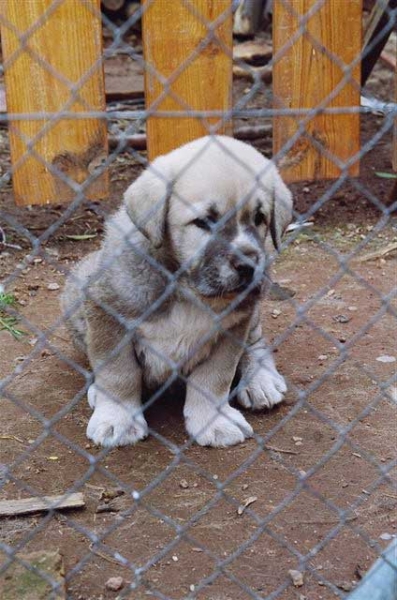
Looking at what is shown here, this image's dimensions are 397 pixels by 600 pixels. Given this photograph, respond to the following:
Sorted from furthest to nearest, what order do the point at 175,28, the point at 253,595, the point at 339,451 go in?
the point at 175,28 < the point at 339,451 < the point at 253,595

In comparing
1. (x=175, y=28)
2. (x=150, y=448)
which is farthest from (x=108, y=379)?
(x=175, y=28)

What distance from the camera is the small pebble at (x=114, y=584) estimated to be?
9.25ft

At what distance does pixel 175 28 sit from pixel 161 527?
2.56 meters

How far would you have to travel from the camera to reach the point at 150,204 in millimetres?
3340

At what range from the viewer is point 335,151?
17.2 feet

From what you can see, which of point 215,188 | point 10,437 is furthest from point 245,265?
point 10,437

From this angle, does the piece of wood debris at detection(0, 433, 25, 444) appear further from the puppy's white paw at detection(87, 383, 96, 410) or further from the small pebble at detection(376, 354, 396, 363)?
the small pebble at detection(376, 354, 396, 363)

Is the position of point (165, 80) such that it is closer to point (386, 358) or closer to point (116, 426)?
point (386, 358)

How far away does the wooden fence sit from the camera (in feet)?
15.2

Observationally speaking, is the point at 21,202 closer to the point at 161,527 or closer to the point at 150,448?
the point at 150,448

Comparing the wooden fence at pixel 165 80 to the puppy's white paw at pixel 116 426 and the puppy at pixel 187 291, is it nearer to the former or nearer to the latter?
the puppy at pixel 187 291

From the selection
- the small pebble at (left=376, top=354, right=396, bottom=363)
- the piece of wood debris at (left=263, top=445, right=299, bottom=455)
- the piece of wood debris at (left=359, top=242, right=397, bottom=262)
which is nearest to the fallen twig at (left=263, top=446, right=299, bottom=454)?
the piece of wood debris at (left=263, top=445, right=299, bottom=455)

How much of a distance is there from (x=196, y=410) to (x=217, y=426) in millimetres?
131

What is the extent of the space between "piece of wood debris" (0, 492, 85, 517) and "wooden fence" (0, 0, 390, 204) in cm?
175
